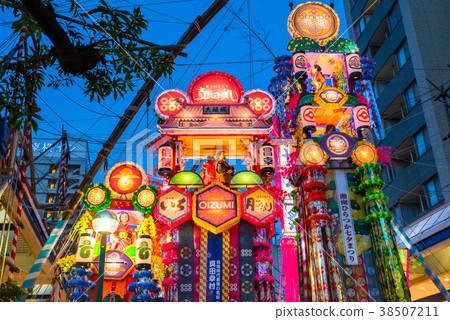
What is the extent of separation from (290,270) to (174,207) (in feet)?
14.3

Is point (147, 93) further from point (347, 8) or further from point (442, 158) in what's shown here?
point (347, 8)

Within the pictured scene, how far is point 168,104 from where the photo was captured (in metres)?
15.8

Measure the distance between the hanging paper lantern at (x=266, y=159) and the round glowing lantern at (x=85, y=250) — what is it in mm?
5889

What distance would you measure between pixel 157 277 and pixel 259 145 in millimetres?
5461

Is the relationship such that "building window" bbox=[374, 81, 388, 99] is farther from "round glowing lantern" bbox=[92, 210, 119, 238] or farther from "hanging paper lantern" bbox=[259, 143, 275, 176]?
"round glowing lantern" bbox=[92, 210, 119, 238]

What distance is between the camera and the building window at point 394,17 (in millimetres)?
31925

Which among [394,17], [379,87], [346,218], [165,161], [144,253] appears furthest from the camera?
[379,87]

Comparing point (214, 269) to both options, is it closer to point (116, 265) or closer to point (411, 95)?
point (116, 265)

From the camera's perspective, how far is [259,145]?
614 inches

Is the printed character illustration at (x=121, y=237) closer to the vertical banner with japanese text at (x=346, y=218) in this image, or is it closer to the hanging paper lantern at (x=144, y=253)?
the hanging paper lantern at (x=144, y=253)

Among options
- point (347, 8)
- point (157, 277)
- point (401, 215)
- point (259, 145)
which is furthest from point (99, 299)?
point (347, 8)

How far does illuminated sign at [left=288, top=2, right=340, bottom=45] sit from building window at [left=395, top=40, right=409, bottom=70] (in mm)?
15284

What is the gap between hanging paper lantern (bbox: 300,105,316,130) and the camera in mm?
14406

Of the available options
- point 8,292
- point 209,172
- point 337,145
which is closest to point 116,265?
point 209,172
